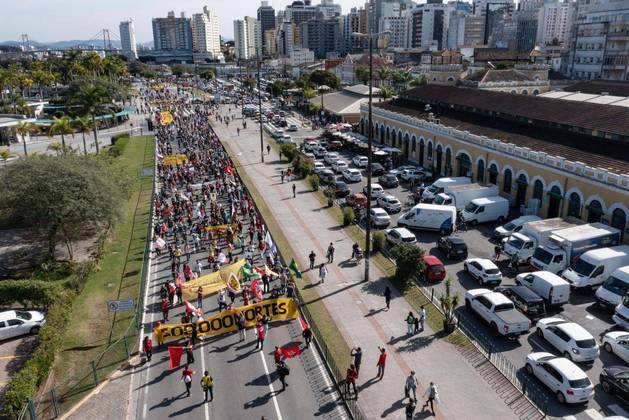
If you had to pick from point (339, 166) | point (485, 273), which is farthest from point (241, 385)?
point (339, 166)

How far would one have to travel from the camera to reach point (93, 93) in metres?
65.9

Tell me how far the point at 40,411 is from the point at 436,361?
1642 cm

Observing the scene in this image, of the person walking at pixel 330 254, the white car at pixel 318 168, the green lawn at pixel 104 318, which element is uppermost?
the white car at pixel 318 168

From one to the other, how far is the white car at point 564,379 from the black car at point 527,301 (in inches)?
199

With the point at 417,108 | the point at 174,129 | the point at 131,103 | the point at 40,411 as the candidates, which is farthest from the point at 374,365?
the point at 131,103

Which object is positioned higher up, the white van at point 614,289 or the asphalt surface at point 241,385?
the white van at point 614,289

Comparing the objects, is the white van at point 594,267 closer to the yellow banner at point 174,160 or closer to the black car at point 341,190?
the black car at point 341,190

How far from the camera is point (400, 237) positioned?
3500 centimetres

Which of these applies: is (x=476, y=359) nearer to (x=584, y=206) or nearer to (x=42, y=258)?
(x=584, y=206)

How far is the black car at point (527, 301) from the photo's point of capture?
25.8m

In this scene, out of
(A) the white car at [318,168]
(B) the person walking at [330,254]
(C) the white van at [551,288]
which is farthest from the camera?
(A) the white car at [318,168]

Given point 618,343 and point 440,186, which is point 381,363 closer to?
point 618,343

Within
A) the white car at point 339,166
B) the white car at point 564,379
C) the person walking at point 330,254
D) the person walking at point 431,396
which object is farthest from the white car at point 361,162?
the person walking at point 431,396

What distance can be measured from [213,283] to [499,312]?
1559cm
